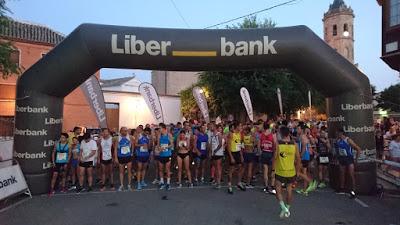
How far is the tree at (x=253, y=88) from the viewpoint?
84.9 ft

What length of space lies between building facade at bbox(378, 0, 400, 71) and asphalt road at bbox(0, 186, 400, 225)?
9617 millimetres

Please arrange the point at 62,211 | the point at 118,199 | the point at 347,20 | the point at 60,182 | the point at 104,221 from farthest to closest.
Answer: the point at 347,20 < the point at 60,182 < the point at 118,199 < the point at 62,211 < the point at 104,221

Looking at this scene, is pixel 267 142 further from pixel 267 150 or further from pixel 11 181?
pixel 11 181

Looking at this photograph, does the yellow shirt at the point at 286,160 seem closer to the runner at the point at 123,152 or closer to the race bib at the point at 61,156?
the runner at the point at 123,152

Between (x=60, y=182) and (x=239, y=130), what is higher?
(x=239, y=130)

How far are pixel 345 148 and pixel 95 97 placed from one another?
26.3 ft

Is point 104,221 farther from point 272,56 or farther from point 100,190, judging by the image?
point 272,56

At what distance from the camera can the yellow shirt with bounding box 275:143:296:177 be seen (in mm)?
7695

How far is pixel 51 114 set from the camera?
9961 mm

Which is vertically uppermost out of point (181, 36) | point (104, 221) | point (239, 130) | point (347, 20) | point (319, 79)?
point (347, 20)

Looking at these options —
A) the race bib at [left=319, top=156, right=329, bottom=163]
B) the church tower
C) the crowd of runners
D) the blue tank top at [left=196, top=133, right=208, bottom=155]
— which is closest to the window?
the crowd of runners

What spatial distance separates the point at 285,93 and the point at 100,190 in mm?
18924

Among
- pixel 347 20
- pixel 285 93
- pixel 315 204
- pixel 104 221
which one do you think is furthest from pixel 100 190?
pixel 347 20

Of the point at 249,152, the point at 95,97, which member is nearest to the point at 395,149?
the point at 249,152
